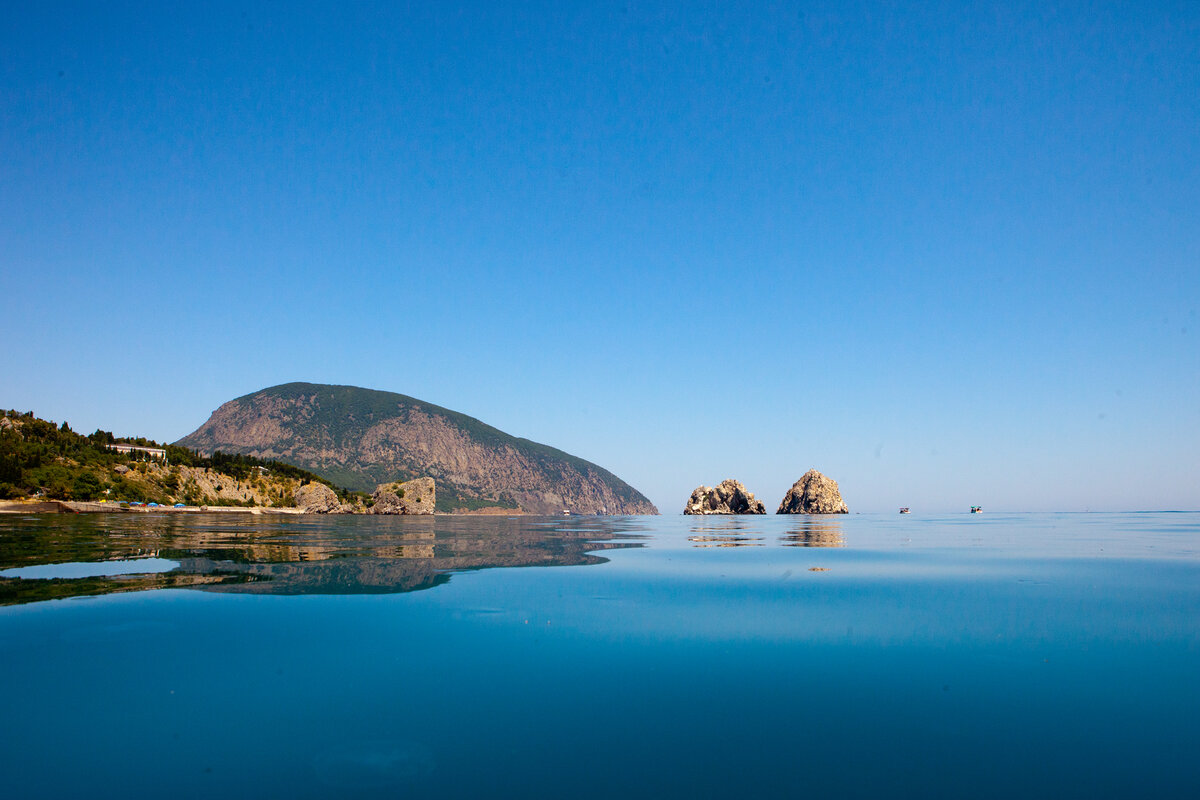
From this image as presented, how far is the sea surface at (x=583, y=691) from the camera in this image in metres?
8.19

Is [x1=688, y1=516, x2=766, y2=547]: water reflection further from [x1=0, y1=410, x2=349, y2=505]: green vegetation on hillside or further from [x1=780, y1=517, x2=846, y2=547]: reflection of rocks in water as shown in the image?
[x1=0, y1=410, x2=349, y2=505]: green vegetation on hillside

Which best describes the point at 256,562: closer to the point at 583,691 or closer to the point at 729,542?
the point at 583,691

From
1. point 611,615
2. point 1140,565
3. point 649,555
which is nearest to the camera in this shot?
point 611,615

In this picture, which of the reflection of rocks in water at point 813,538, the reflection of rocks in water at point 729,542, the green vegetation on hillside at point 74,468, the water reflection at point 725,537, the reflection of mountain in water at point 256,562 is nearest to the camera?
the reflection of mountain in water at point 256,562

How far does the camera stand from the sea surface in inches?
322

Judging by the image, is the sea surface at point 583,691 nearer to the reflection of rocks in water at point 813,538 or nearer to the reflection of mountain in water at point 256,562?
the reflection of mountain in water at point 256,562

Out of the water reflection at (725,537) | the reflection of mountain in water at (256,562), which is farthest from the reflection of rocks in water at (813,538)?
the reflection of mountain in water at (256,562)

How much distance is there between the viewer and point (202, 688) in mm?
11469

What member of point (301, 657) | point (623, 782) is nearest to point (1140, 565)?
point (623, 782)

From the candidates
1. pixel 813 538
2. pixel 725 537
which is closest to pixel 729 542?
pixel 725 537

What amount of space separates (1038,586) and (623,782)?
26104mm

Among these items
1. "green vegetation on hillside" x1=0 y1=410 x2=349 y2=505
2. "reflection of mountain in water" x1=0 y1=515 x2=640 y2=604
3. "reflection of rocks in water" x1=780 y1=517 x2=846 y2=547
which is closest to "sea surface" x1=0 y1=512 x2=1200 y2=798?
"reflection of mountain in water" x1=0 y1=515 x2=640 y2=604

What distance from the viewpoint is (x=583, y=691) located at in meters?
11.6

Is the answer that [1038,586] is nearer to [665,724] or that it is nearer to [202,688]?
[665,724]
